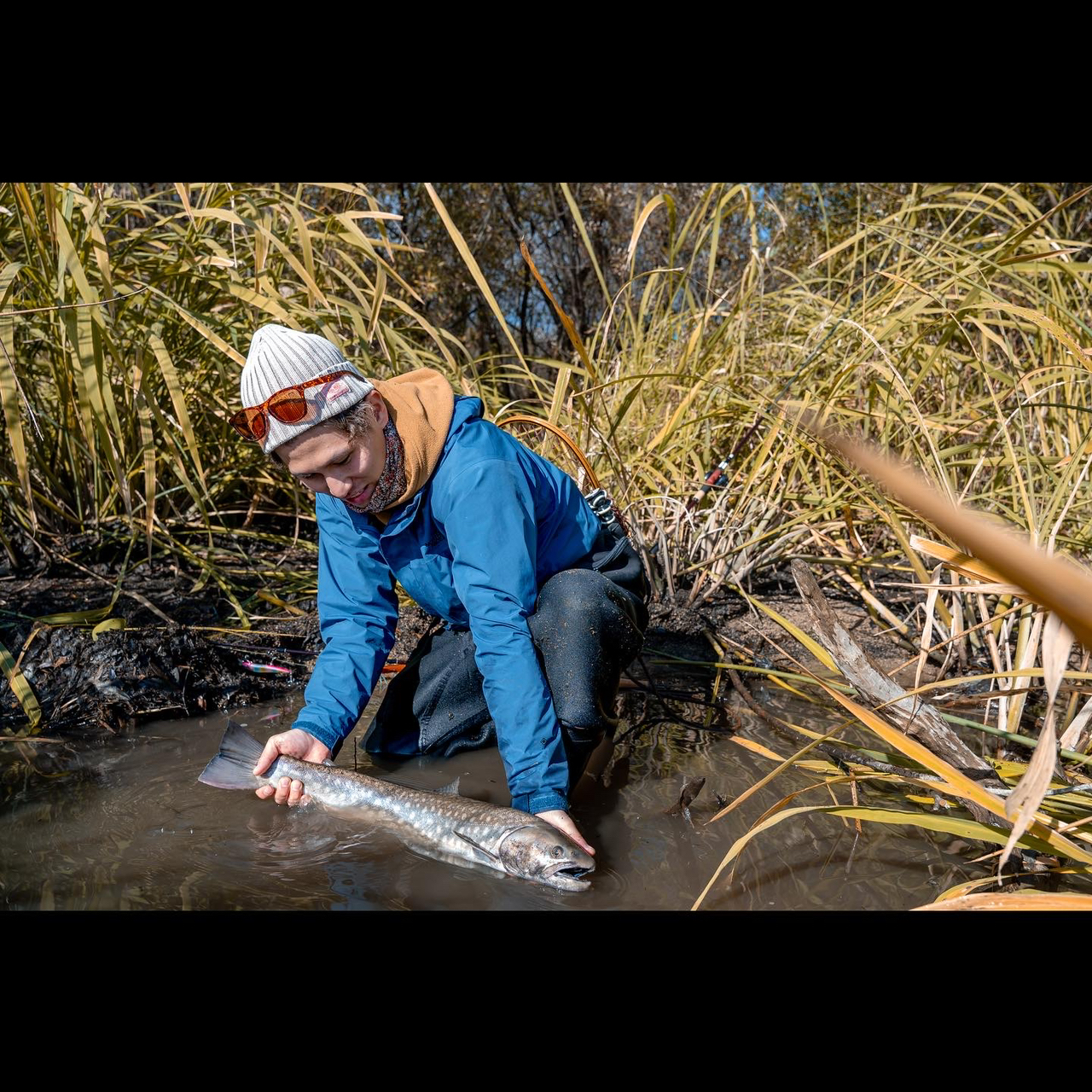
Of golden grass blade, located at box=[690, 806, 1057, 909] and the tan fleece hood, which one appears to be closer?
golden grass blade, located at box=[690, 806, 1057, 909]

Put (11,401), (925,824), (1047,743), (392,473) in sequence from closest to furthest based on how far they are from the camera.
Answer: (1047,743) → (925,824) → (392,473) → (11,401)

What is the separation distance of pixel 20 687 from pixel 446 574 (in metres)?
1.38

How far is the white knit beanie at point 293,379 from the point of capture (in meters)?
2.35

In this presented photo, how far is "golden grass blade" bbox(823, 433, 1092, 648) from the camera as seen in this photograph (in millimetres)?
654

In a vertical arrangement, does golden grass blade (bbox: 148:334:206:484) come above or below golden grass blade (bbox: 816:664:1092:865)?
above

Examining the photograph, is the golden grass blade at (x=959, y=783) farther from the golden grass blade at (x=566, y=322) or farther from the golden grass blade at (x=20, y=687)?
the golden grass blade at (x=20, y=687)

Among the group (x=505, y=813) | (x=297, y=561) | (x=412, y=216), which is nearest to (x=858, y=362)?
(x=505, y=813)

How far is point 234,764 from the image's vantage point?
273 cm

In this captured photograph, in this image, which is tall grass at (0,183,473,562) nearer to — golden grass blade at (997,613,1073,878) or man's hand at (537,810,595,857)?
man's hand at (537,810,595,857)

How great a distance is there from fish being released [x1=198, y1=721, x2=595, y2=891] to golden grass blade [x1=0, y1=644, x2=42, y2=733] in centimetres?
64

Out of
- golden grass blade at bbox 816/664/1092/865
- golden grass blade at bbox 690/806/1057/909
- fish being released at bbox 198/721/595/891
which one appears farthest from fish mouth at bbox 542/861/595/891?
golden grass blade at bbox 816/664/1092/865

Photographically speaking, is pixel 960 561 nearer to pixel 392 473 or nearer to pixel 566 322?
pixel 392 473

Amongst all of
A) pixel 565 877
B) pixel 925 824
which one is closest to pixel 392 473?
pixel 565 877

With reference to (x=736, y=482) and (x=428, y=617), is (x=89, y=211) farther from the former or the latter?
(x=736, y=482)
